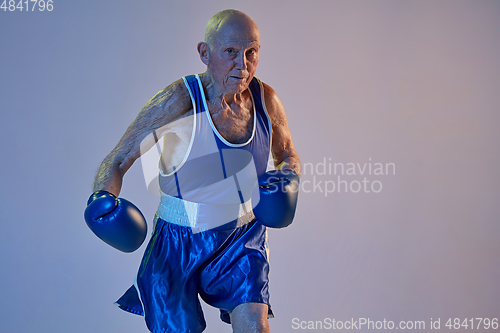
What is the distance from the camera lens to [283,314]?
3.35 meters

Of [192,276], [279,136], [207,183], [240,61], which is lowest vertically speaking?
[192,276]

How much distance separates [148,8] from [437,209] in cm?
208

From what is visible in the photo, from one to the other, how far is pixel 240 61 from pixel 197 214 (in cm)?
53

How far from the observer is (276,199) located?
6.30 ft

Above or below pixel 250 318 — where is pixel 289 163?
above

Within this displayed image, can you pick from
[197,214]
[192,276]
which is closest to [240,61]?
[197,214]

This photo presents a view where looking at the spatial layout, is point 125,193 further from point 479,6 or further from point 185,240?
point 479,6

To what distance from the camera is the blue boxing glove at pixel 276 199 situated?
1924 mm

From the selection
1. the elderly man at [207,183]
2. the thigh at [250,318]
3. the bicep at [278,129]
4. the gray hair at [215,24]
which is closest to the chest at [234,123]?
the elderly man at [207,183]

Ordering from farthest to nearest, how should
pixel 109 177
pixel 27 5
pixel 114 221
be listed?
pixel 27 5 → pixel 109 177 → pixel 114 221

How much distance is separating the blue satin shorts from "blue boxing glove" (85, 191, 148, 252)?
257mm

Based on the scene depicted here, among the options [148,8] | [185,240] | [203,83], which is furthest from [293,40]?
[185,240]
